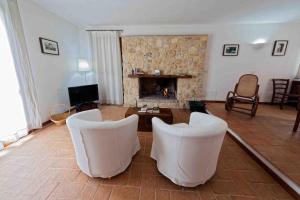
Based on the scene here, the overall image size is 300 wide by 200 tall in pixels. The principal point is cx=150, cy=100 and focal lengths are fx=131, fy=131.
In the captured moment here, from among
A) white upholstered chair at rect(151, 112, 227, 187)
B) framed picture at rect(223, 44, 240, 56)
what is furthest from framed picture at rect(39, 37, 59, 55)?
framed picture at rect(223, 44, 240, 56)

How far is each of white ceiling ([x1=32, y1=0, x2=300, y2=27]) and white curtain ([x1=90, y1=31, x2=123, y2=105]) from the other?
392 mm

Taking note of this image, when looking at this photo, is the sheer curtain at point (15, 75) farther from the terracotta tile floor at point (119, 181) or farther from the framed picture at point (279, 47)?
the framed picture at point (279, 47)

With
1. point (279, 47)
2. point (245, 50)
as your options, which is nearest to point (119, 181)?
point (245, 50)

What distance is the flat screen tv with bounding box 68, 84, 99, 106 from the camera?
324 cm

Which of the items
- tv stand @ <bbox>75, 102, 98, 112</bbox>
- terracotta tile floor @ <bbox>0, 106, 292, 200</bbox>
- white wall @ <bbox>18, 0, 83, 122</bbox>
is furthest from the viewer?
tv stand @ <bbox>75, 102, 98, 112</bbox>

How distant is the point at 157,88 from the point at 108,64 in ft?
5.77

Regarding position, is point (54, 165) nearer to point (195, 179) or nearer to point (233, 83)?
point (195, 179)

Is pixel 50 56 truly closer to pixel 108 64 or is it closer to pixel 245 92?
pixel 108 64

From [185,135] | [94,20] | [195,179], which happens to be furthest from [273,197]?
[94,20]

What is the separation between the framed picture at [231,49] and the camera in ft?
12.8

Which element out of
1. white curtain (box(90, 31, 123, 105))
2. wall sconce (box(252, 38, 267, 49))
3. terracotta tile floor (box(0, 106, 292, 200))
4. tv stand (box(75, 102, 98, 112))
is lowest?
terracotta tile floor (box(0, 106, 292, 200))

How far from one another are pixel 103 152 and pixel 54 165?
91cm

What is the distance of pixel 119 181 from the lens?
4.88 feet

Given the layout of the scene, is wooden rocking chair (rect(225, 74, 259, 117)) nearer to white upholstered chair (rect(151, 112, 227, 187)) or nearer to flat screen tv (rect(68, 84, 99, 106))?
white upholstered chair (rect(151, 112, 227, 187))
